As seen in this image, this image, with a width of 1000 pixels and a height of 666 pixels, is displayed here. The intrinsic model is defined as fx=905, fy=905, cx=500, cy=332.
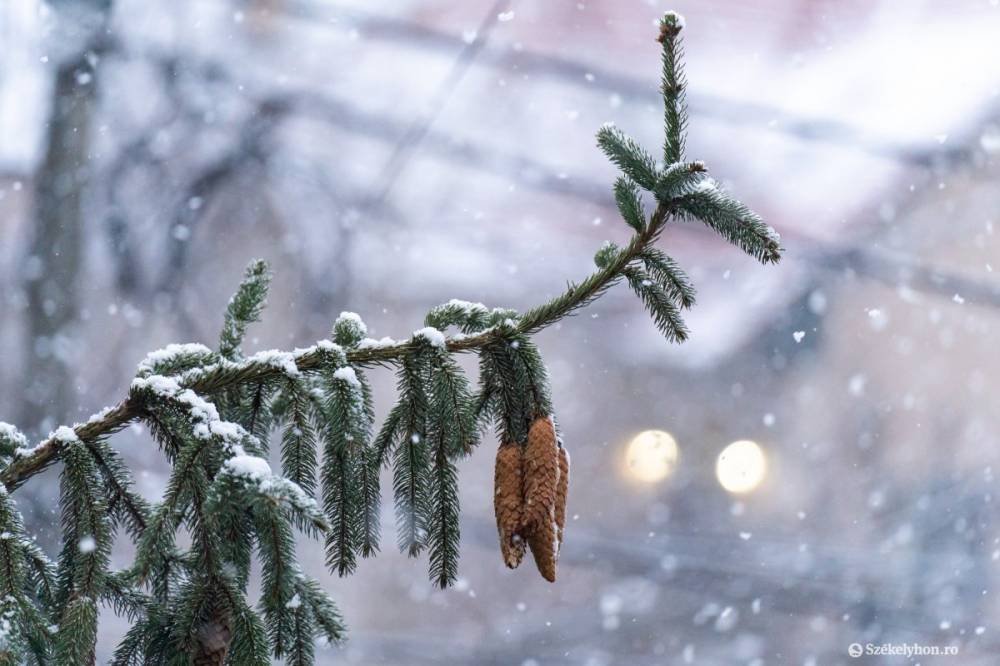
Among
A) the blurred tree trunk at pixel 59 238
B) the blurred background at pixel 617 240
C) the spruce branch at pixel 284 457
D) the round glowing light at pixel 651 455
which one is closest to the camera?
the spruce branch at pixel 284 457

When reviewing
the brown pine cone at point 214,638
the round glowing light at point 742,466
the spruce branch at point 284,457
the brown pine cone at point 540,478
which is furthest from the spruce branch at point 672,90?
the round glowing light at point 742,466

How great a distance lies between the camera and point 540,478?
17.7 inches

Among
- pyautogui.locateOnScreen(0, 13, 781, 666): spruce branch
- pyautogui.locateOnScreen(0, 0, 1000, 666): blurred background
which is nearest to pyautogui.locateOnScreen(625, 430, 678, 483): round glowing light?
pyautogui.locateOnScreen(0, 0, 1000, 666): blurred background

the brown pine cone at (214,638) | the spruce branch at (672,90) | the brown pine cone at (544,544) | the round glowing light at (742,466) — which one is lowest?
the brown pine cone at (214,638)

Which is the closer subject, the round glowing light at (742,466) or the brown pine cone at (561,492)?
the brown pine cone at (561,492)

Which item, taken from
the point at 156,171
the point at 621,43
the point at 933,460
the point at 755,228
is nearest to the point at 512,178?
the point at 621,43

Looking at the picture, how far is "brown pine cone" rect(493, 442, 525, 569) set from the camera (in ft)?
1.47

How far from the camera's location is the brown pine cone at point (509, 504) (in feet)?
1.47

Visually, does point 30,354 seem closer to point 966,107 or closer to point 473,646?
point 473,646

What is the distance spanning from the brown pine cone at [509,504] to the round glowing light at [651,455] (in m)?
3.47

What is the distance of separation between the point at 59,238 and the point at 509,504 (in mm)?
2958

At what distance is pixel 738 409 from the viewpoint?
13.1 ft

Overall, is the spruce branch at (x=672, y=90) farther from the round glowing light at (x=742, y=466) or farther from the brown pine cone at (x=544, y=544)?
the round glowing light at (x=742, y=466)

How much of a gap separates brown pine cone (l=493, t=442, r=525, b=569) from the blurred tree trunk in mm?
2716
